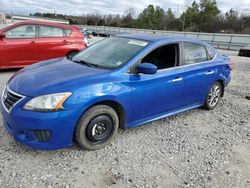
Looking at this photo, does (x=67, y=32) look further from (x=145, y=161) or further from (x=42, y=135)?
(x=145, y=161)

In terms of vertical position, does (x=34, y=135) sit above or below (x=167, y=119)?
above

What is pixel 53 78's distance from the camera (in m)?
3.02

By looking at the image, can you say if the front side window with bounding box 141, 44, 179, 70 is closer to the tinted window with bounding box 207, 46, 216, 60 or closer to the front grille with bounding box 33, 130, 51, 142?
the tinted window with bounding box 207, 46, 216, 60

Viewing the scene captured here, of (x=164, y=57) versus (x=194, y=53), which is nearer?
(x=164, y=57)

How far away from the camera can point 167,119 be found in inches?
172

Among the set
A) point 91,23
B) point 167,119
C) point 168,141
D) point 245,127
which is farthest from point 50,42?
point 91,23

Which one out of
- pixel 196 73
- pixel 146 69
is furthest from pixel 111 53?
pixel 196 73

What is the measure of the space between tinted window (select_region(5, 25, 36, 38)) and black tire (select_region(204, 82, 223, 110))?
521 cm

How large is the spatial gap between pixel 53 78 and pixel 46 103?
44 cm

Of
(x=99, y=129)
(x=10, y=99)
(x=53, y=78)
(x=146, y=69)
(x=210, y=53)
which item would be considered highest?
(x=210, y=53)

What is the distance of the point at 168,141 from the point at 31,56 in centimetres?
514

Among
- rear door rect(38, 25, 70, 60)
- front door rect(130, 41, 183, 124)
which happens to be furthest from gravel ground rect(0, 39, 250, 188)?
rear door rect(38, 25, 70, 60)

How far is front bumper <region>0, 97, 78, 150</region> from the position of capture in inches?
106

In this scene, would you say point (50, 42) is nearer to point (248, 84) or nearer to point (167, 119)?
point (167, 119)
